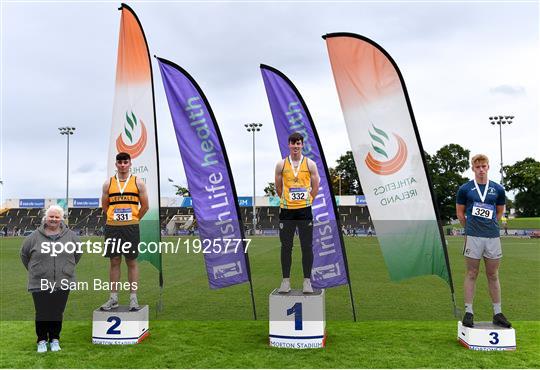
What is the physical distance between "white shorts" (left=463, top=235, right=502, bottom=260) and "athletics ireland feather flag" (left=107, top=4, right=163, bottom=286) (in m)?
4.56

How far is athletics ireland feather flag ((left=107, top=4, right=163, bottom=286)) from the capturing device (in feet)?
24.0

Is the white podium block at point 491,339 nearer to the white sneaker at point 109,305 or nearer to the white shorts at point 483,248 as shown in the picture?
the white shorts at point 483,248

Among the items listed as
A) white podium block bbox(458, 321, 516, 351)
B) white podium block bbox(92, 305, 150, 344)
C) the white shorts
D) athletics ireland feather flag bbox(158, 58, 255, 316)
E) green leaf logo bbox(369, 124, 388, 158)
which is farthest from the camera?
athletics ireland feather flag bbox(158, 58, 255, 316)

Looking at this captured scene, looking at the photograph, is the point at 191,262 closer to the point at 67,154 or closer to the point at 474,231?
the point at 474,231

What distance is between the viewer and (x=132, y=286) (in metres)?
5.62

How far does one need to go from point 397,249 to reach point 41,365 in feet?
15.9

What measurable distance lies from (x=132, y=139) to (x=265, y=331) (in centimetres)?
373

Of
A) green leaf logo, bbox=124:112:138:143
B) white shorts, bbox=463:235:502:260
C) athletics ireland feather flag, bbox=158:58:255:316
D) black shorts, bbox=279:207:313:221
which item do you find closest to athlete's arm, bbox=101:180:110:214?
athletics ireland feather flag, bbox=158:58:255:316

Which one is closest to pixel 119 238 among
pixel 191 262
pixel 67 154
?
pixel 191 262

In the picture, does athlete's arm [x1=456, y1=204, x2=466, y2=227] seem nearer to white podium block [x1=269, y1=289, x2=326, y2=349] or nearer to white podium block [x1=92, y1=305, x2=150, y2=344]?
white podium block [x1=269, y1=289, x2=326, y2=349]

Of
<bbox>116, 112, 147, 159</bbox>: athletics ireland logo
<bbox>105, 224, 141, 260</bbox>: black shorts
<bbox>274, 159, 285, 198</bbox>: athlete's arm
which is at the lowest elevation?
<bbox>105, 224, 141, 260</bbox>: black shorts

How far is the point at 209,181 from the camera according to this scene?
22.5ft

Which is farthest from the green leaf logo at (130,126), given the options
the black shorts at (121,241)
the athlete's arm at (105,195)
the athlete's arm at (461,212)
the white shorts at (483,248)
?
the white shorts at (483,248)

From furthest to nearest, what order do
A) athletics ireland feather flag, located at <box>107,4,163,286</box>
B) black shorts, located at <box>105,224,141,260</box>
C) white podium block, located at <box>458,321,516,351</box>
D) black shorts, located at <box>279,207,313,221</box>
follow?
athletics ireland feather flag, located at <box>107,4,163,286</box>, black shorts, located at <box>279,207,313,221</box>, black shorts, located at <box>105,224,141,260</box>, white podium block, located at <box>458,321,516,351</box>
